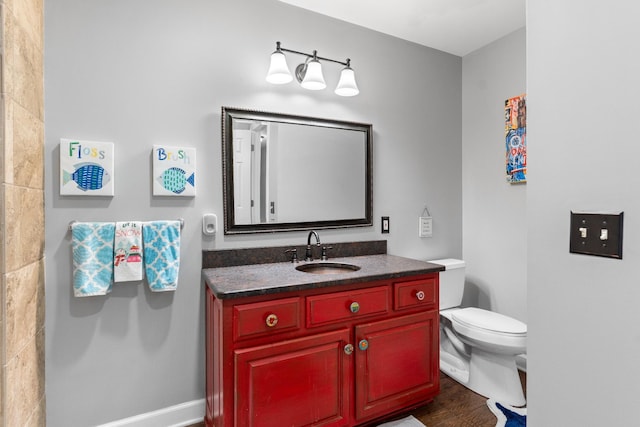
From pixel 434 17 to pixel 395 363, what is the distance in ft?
7.38

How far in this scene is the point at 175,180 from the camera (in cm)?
186

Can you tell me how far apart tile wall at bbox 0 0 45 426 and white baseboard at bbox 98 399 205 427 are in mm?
380

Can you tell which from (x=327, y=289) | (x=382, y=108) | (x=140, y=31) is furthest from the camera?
(x=382, y=108)

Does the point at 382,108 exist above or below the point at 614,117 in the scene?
above

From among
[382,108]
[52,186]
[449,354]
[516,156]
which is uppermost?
[382,108]

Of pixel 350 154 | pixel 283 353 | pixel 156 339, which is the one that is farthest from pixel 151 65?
pixel 283 353

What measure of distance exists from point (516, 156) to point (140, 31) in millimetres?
2524

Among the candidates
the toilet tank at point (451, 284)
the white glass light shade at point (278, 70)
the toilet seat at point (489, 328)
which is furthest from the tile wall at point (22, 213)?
the toilet tank at point (451, 284)

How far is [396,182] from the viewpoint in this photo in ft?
8.60

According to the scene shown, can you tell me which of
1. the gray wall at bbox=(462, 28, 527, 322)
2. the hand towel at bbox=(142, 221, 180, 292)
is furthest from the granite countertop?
the gray wall at bbox=(462, 28, 527, 322)

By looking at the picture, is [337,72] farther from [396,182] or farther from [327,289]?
[327,289]

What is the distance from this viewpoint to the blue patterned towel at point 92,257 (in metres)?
1.61

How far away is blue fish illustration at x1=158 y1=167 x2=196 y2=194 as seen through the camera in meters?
1.83

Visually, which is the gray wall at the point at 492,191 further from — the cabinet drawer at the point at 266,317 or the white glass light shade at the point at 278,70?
the cabinet drawer at the point at 266,317
